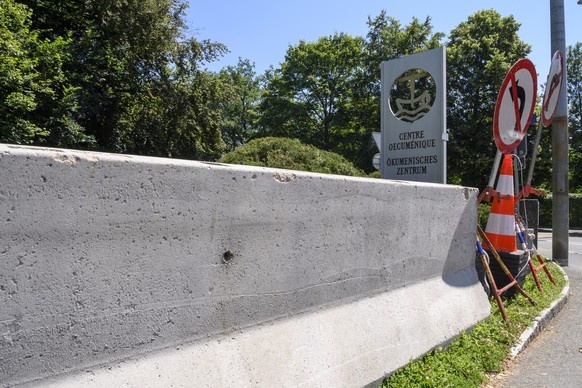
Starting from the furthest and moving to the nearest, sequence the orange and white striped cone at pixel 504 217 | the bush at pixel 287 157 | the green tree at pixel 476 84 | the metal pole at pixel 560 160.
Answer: the green tree at pixel 476 84 < the metal pole at pixel 560 160 < the bush at pixel 287 157 < the orange and white striped cone at pixel 504 217

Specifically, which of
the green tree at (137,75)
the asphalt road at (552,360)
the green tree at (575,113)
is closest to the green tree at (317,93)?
the green tree at (137,75)

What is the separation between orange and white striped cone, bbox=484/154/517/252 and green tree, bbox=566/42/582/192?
33753 millimetres

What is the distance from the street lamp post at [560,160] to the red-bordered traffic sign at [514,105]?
5045 millimetres

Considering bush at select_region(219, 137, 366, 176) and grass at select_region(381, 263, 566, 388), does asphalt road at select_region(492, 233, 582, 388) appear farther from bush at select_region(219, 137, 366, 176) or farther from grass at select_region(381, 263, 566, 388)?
bush at select_region(219, 137, 366, 176)

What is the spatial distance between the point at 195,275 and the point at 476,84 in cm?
2869

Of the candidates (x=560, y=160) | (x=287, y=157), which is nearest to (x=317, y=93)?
(x=560, y=160)

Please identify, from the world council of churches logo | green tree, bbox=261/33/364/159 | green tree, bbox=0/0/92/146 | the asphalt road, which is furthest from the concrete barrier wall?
green tree, bbox=261/33/364/159

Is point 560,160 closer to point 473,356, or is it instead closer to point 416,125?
point 416,125

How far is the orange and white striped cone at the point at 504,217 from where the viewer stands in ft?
21.2

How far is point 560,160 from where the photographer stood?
11.8 metres

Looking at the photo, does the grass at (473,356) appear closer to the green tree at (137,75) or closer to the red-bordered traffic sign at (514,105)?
the red-bordered traffic sign at (514,105)

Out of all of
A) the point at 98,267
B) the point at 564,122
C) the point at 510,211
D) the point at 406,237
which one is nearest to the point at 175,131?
the point at 564,122

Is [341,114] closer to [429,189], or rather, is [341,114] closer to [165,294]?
[429,189]

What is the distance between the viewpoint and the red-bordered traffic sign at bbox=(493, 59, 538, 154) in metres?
6.57
